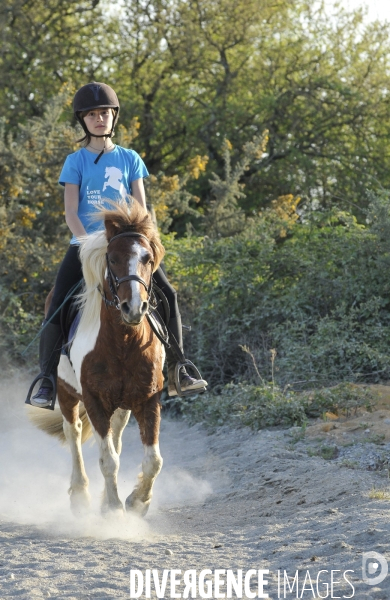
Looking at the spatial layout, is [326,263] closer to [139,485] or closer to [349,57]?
[139,485]

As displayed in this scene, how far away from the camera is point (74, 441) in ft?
21.8

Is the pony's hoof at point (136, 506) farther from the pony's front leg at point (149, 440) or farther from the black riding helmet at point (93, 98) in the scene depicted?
the black riding helmet at point (93, 98)

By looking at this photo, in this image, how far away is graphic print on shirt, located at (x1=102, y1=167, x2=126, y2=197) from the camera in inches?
241

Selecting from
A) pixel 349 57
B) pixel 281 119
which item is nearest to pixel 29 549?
pixel 281 119

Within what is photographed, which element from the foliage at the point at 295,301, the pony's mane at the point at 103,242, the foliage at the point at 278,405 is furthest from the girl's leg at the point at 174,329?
the foliage at the point at 295,301

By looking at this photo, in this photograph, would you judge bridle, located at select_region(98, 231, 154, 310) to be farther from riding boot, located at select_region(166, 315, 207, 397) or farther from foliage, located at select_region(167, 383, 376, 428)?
foliage, located at select_region(167, 383, 376, 428)

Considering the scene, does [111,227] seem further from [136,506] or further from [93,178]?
[136,506]

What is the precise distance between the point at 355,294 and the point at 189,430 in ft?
8.77

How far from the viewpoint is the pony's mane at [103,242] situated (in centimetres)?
541

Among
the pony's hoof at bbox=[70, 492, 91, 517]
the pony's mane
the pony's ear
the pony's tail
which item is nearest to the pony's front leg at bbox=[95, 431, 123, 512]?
the pony's hoof at bbox=[70, 492, 91, 517]

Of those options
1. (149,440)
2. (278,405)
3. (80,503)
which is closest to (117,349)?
(149,440)

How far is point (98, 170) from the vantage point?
6.14 m

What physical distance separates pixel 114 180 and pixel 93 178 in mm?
155

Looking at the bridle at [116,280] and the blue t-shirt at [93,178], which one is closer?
the bridle at [116,280]
